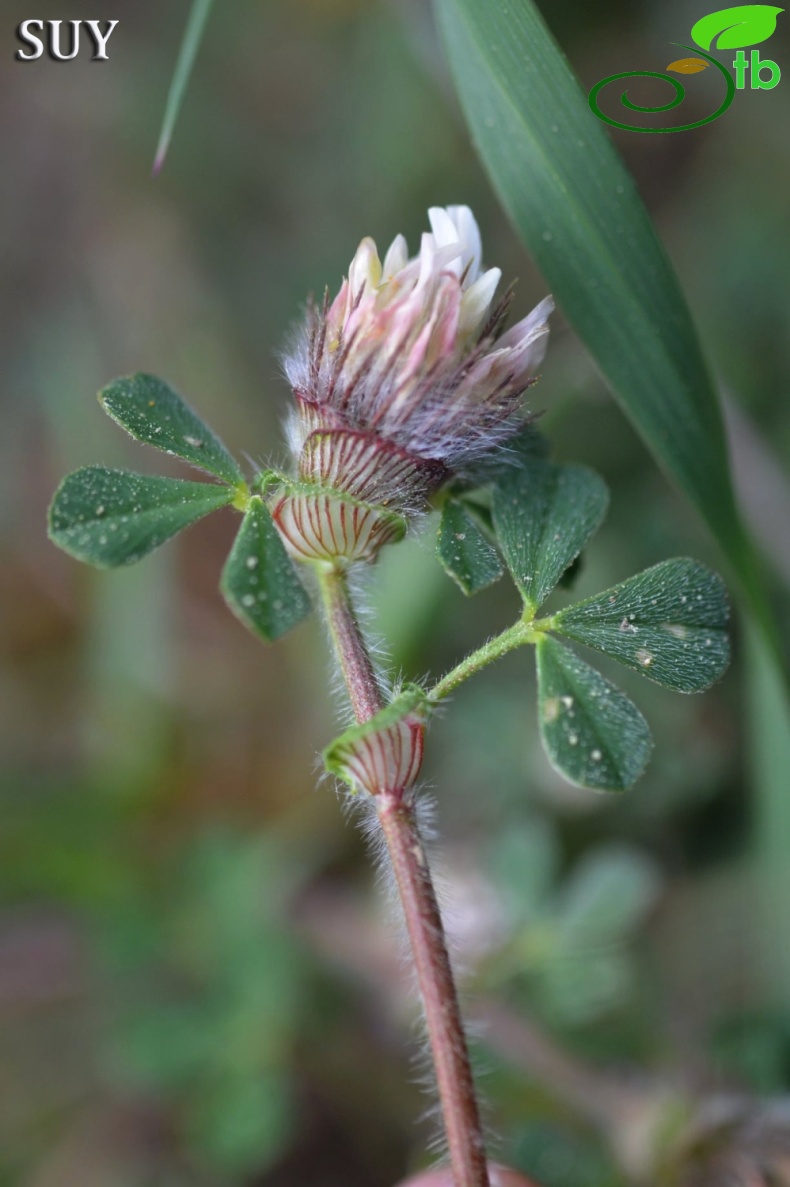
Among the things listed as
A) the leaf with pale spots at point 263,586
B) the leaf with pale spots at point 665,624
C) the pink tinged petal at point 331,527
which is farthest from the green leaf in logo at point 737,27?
the leaf with pale spots at point 263,586

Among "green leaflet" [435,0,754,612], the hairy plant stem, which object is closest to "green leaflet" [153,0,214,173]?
"green leaflet" [435,0,754,612]

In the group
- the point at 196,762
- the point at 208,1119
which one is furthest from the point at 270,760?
the point at 208,1119

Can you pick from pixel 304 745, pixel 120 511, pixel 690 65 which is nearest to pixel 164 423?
pixel 120 511

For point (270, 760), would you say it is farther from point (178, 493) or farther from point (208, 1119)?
point (178, 493)

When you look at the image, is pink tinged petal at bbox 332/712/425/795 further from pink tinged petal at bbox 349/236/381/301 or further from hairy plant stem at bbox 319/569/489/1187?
pink tinged petal at bbox 349/236/381/301

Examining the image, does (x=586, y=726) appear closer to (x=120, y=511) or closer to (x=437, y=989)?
(x=437, y=989)
